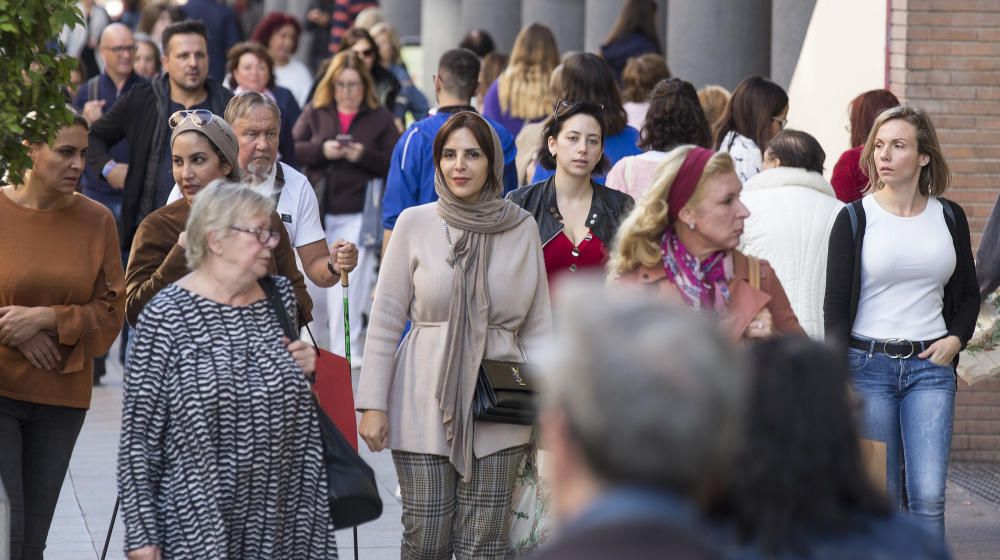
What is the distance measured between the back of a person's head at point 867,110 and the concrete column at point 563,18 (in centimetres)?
928

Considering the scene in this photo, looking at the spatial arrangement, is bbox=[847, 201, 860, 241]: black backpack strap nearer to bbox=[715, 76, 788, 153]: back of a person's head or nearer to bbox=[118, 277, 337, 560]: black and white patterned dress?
bbox=[715, 76, 788, 153]: back of a person's head

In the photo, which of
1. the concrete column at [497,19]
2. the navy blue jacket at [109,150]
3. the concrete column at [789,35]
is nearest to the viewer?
the navy blue jacket at [109,150]

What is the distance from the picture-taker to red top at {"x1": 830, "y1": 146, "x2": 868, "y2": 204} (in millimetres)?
7469

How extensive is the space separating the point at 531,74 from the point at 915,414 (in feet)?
17.4

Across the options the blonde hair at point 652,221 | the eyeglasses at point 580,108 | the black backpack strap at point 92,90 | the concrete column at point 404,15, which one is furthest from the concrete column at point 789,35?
the concrete column at point 404,15

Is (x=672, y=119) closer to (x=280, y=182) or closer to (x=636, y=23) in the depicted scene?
(x=280, y=182)

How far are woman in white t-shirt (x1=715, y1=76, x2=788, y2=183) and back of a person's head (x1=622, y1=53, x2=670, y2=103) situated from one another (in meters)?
1.92

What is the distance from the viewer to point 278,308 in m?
4.54

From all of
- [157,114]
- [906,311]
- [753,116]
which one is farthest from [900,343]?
[157,114]

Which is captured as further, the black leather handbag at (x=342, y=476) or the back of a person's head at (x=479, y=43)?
the back of a person's head at (x=479, y=43)

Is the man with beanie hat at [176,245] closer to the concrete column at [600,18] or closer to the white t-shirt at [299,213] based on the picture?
the white t-shirt at [299,213]

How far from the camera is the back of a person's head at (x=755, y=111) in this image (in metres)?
8.00

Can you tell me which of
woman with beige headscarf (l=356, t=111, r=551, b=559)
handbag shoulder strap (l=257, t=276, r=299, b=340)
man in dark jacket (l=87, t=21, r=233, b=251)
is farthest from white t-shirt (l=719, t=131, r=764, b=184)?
handbag shoulder strap (l=257, t=276, r=299, b=340)

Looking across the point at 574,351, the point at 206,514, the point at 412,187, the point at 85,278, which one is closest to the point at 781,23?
the point at 412,187
